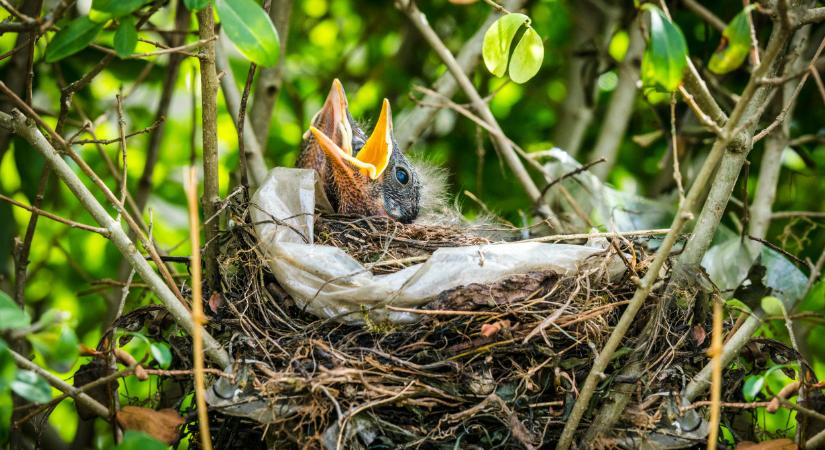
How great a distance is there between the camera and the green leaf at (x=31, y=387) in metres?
1.73

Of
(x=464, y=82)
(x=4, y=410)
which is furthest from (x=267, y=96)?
(x=4, y=410)

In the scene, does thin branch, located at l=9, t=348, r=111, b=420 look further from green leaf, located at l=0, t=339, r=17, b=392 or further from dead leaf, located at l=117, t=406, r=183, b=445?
green leaf, located at l=0, t=339, r=17, b=392

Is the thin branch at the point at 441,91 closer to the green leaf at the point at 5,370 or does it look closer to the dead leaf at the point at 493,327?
the dead leaf at the point at 493,327

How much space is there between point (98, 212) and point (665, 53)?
1.20 m

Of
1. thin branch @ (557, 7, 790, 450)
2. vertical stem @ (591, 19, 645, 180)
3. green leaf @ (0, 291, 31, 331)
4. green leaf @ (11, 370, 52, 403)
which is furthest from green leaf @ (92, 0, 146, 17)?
vertical stem @ (591, 19, 645, 180)

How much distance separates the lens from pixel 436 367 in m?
2.22

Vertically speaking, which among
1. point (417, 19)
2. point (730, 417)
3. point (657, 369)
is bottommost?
point (730, 417)

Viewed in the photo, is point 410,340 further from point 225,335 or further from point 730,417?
point 730,417

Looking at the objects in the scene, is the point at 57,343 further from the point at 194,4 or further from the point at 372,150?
the point at 372,150

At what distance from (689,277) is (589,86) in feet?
6.18

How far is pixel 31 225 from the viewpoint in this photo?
2.60 meters

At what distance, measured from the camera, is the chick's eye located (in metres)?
3.32

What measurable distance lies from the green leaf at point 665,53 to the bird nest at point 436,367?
642mm

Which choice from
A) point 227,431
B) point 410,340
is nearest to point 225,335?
point 227,431
